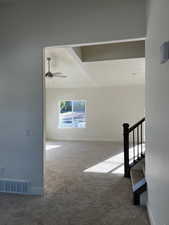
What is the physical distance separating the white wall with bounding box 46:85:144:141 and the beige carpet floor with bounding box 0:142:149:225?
4644 mm

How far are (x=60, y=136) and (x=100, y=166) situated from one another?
5.06 metres

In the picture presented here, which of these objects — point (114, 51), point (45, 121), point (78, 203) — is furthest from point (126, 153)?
point (114, 51)

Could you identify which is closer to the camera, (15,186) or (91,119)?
(15,186)

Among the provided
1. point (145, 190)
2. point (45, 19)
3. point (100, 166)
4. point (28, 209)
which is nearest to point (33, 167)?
point (28, 209)

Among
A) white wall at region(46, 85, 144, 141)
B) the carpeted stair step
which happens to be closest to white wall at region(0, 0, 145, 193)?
the carpeted stair step

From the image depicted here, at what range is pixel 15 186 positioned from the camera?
10.3 feet

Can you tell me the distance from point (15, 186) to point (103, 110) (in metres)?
6.40

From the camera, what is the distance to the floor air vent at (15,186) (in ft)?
10.2

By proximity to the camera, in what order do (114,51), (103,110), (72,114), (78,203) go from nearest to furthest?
(78,203), (114,51), (103,110), (72,114)

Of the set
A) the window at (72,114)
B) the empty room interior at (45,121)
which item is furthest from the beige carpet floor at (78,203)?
the window at (72,114)

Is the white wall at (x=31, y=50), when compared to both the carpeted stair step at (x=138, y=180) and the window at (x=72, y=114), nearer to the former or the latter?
the carpeted stair step at (x=138, y=180)

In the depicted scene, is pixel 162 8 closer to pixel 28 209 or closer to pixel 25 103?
pixel 25 103

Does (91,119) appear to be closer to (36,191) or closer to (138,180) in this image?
(138,180)

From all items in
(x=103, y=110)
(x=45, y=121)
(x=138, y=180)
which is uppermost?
(x=45, y=121)
